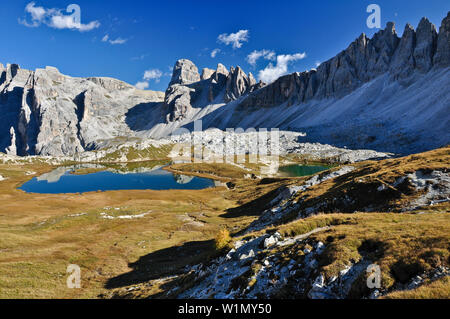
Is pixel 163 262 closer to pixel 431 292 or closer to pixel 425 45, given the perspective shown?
pixel 431 292

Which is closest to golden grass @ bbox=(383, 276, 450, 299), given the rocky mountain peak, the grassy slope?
the grassy slope

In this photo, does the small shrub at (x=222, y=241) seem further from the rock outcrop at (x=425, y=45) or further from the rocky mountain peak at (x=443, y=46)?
the rock outcrop at (x=425, y=45)

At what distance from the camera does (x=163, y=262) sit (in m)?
33.5

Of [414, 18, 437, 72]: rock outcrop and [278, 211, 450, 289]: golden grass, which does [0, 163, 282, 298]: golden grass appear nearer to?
[278, 211, 450, 289]: golden grass

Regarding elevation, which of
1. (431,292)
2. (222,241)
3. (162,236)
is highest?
(431,292)

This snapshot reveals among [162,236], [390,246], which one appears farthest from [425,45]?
[390,246]

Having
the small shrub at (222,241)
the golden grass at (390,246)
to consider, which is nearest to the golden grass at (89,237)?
the small shrub at (222,241)

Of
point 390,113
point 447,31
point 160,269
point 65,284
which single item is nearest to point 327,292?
point 160,269

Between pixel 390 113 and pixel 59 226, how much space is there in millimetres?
206551

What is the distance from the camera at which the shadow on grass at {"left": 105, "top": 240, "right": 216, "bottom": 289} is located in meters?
28.1

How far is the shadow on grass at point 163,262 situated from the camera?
92.3 feet

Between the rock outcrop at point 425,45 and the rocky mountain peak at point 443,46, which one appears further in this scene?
the rock outcrop at point 425,45

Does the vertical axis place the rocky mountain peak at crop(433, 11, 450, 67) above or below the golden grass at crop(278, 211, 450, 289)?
above
